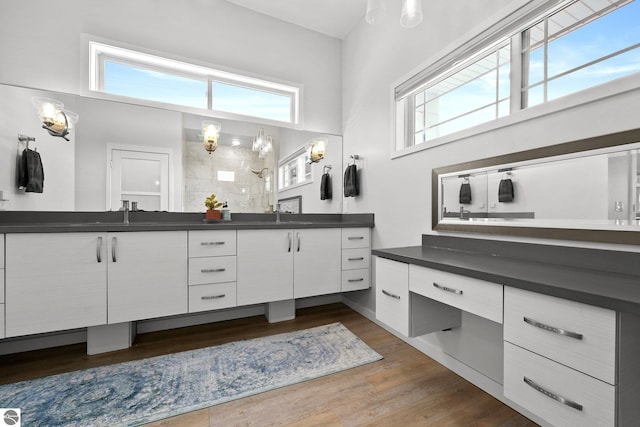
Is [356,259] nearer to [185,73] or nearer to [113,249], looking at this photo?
[113,249]

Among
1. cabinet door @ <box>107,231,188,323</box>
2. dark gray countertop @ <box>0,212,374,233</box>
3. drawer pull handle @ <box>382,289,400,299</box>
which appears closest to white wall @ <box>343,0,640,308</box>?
dark gray countertop @ <box>0,212,374,233</box>

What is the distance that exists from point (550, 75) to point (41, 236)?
3094mm

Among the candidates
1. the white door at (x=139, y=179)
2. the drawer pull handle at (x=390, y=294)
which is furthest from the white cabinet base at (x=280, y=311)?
the white door at (x=139, y=179)

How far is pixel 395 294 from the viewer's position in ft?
5.38

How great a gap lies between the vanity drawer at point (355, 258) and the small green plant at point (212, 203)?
1299 mm

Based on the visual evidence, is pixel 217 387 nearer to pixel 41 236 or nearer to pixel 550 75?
pixel 41 236

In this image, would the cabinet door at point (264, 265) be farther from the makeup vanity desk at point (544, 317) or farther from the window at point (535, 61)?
the window at point (535, 61)

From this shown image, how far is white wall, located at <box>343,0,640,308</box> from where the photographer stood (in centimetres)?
127

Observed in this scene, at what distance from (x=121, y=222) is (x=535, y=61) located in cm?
310

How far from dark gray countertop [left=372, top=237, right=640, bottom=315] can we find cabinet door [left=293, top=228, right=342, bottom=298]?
1121 millimetres

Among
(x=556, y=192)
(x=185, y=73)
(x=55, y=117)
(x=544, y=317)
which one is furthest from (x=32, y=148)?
(x=556, y=192)

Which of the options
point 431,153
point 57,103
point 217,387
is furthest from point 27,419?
point 431,153

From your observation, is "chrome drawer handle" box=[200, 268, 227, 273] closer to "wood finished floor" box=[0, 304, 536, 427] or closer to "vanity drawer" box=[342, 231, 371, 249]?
"wood finished floor" box=[0, 304, 536, 427]

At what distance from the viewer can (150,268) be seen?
1.95 m
